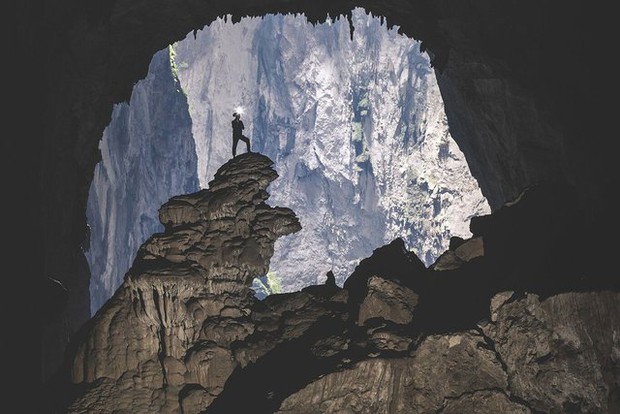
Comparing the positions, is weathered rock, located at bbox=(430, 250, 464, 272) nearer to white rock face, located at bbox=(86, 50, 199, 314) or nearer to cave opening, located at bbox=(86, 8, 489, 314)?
white rock face, located at bbox=(86, 50, 199, 314)

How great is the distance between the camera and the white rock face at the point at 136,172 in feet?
200

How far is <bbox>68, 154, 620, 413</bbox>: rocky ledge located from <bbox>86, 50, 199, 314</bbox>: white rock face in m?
34.3

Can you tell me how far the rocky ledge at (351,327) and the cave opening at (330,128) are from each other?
10886cm

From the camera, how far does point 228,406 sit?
52.4 ft

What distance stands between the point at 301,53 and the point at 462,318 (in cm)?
13620

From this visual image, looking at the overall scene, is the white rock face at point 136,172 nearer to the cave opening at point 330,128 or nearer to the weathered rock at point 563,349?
the cave opening at point 330,128

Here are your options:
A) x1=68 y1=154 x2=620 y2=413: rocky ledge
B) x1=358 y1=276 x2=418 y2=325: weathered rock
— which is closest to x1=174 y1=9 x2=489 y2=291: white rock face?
x1=68 y1=154 x2=620 y2=413: rocky ledge

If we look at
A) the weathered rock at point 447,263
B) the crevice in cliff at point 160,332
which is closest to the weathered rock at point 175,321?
the crevice in cliff at point 160,332

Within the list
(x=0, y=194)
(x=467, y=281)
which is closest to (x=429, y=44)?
(x=467, y=281)

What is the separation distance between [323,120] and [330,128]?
7.49ft

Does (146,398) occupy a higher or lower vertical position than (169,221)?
lower

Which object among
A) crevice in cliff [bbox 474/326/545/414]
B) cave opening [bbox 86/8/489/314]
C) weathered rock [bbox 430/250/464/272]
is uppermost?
cave opening [bbox 86/8/489/314]

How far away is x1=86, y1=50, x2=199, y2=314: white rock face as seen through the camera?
60938mm

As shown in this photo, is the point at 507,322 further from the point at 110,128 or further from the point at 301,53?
the point at 301,53
